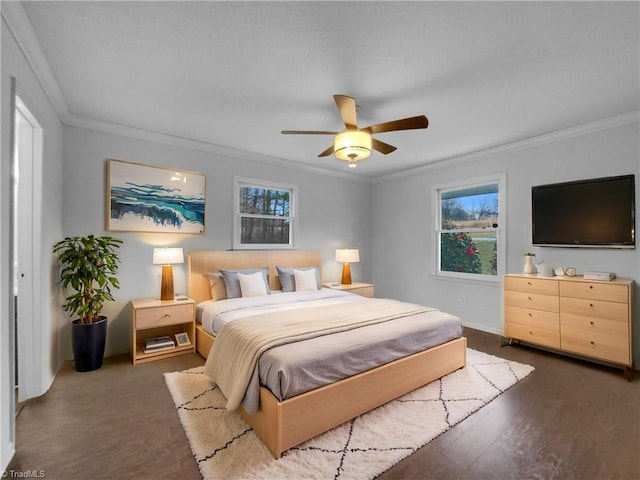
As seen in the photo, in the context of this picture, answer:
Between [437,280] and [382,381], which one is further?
[437,280]

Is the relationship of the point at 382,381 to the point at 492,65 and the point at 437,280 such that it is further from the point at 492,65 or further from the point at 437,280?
the point at 437,280

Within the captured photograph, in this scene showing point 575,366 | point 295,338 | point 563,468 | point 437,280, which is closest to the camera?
point 563,468

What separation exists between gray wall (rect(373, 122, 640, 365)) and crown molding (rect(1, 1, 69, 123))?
475cm

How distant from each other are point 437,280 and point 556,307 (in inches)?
A: 70.7

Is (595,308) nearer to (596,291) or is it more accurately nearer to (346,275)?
(596,291)

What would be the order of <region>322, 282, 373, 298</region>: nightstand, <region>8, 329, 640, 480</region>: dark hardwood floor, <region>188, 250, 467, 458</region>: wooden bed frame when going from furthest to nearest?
<region>322, 282, 373, 298</region>: nightstand, <region>188, 250, 467, 458</region>: wooden bed frame, <region>8, 329, 640, 480</region>: dark hardwood floor

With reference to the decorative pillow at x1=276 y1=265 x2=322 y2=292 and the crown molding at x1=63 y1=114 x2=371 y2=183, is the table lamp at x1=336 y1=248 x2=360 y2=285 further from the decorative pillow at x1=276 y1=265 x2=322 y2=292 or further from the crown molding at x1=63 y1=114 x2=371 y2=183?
the crown molding at x1=63 y1=114 x2=371 y2=183

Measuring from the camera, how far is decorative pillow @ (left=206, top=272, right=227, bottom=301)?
384 cm

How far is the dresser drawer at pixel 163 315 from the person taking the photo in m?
3.24

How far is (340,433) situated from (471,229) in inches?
146

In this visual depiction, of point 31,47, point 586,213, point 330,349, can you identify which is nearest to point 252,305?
point 330,349

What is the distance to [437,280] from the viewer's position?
5.03 meters

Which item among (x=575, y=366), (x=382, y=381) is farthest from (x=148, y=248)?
(x=575, y=366)

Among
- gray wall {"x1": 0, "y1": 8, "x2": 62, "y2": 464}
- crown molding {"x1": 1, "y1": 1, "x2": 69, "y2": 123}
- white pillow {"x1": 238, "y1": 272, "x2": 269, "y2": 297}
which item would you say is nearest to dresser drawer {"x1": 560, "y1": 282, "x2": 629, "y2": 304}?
white pillow {"x1": 238, "y1": 272, "x2": 269, "y2": 297}
